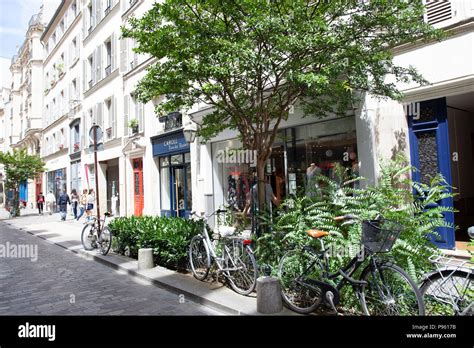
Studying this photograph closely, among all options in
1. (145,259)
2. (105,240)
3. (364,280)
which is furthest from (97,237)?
(364,280)

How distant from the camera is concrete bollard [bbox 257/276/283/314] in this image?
4.33 meters

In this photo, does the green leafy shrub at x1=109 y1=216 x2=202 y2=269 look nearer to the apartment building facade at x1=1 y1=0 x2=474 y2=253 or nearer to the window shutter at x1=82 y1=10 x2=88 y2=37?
the apartment building facade at x1=1 y1=0 x2=474 y2=253

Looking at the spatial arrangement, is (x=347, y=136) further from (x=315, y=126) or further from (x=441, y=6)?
(x=441, y=6)

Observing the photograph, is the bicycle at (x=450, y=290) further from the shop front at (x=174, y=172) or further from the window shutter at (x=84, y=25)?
the window shutter at (x=84, y=25)

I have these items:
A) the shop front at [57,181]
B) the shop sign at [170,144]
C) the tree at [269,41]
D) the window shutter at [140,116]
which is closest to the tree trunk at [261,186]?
the tree at [269,41]

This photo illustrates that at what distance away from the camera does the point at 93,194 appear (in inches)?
743

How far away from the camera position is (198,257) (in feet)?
20.5

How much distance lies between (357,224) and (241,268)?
1.77 m

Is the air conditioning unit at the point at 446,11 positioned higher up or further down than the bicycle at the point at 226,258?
higher up

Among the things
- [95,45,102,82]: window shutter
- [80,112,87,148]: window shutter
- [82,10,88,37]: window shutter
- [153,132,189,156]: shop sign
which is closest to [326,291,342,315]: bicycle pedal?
[153,132,189,156]: shop sign

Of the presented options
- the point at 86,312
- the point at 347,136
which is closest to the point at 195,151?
the point at 347,136

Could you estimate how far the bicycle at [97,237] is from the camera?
8914 millimetres

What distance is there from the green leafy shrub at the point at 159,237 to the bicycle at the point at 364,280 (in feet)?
7.23

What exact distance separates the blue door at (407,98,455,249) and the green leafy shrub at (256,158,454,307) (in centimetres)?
200
